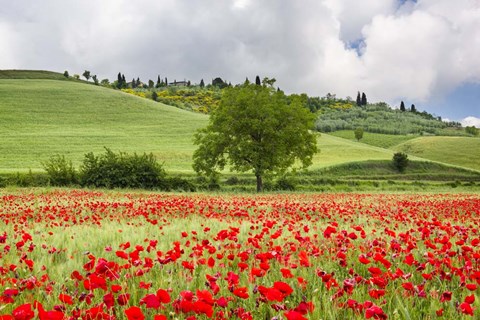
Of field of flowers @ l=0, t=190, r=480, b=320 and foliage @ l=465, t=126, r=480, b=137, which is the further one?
foliage @ l=465, t=126, r=480, b=137

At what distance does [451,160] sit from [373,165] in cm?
4582

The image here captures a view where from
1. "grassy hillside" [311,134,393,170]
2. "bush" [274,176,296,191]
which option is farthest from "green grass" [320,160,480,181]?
"bush" [274,176,296,191]

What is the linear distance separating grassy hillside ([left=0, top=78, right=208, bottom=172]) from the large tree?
683 inches

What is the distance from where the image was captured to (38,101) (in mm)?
106188

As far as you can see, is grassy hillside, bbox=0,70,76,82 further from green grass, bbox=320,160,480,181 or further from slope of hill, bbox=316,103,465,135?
green grass, bbox=320,160,480,181

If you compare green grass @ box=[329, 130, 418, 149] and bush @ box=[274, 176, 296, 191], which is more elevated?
green grass @ box=[329, 130, 418, 149]

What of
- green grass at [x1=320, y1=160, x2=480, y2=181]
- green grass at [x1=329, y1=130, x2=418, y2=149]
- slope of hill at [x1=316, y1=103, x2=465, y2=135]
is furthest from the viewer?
slope of hill at [x1=316, y1=103, x2=465, y2=135]

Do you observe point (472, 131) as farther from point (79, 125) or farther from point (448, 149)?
point (79, 125)

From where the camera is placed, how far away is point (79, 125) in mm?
87875

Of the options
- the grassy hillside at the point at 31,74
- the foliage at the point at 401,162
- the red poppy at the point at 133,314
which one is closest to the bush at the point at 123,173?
the red poppy at the point at 133,314

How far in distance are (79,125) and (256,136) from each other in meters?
58.1

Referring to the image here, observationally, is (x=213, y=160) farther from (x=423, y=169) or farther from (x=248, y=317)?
(x=423, y=169)

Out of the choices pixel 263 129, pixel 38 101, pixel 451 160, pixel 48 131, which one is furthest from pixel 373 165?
pixel 38 101

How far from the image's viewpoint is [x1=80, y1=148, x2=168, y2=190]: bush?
36594mm
